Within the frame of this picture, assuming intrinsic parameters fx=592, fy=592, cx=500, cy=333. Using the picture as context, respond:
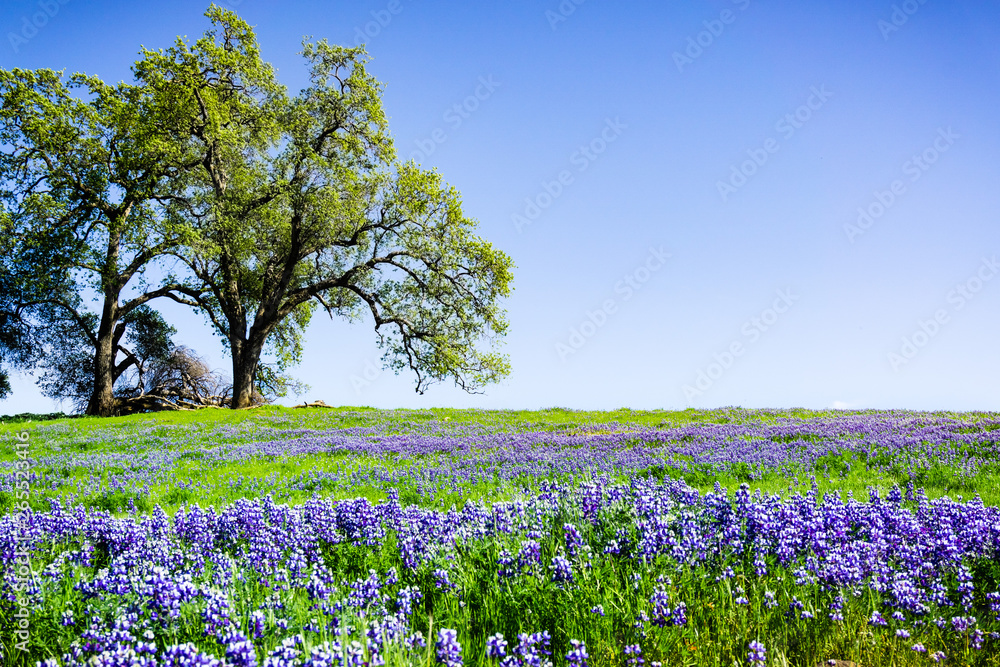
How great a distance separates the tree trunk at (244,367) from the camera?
33.6 metres

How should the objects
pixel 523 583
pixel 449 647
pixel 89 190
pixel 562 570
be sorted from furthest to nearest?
pixel 89 190 < pixel 523 583 < pixel 562 570 < pixel 449 647

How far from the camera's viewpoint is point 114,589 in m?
4.11

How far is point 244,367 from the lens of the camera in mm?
34062

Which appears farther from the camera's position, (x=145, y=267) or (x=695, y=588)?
(x=145, y=267)

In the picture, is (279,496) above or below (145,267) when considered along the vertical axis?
below

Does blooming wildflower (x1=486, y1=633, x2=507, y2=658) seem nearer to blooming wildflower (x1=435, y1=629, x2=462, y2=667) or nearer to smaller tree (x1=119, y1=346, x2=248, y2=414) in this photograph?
blooming wildflower (x1=435, y1=629, x2=462, y2=667)

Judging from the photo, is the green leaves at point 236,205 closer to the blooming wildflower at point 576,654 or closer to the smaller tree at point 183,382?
the smaller tree at point 183,382

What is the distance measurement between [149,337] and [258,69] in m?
18.8

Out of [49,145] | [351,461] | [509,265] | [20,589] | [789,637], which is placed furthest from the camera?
[509,265]

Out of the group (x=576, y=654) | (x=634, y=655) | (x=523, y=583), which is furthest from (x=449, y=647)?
(x=523, y=583)

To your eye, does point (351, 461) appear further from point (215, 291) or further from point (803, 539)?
point (215, 291)

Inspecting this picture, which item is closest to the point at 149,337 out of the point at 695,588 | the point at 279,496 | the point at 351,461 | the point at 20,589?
the point at 351,461

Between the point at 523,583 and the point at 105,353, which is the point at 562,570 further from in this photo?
the point at 105,353

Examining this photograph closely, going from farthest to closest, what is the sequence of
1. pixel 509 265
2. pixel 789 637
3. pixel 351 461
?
1. pixel 509 265
2. pixel 351 461
3. pixel 789 637
